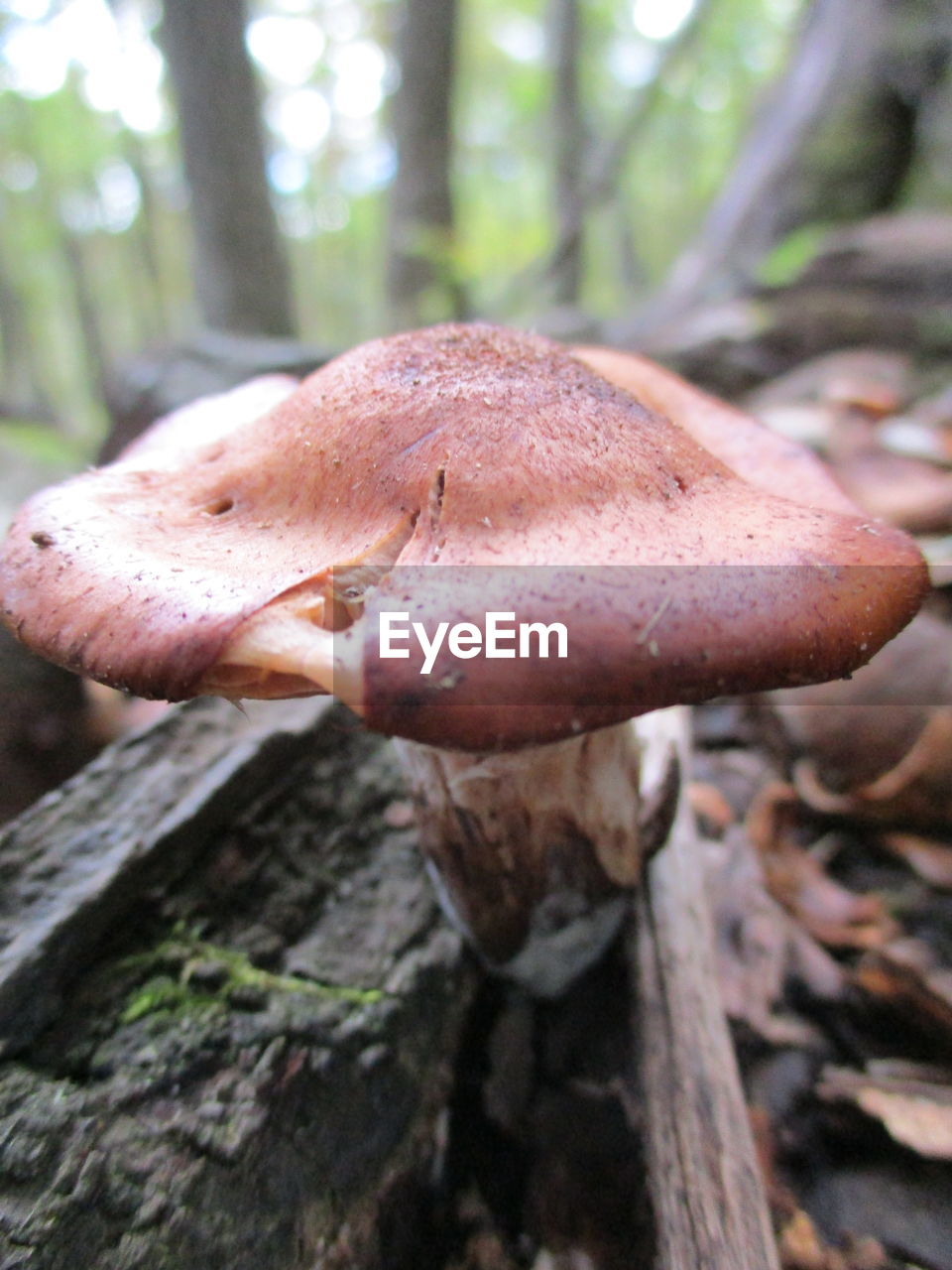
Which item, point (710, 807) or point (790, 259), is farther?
point (790, 259)

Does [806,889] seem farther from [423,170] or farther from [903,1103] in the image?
[423,170]

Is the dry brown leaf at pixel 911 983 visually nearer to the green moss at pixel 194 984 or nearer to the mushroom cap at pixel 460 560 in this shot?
the mushroom cap at pixel 460 560

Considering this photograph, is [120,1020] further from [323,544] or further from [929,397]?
[929,397]

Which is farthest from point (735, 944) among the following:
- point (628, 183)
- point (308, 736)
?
point (628, 183)

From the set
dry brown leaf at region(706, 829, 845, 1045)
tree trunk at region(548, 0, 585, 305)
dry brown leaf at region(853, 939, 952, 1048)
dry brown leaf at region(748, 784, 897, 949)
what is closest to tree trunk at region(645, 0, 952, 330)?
tree trunk at region(548, 0, 585, 305)

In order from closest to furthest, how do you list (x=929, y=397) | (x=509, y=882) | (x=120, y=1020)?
(x=120, y=1020), (x=509, y=882), (x=929, y=397)

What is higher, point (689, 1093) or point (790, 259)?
point (790, 259)

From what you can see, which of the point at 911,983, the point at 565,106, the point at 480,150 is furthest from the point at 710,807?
the point at 480,150

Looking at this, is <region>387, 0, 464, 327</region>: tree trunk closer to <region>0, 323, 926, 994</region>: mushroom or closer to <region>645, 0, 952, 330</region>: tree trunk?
<region>645, 0, 952, 330</region>: tree trunk
